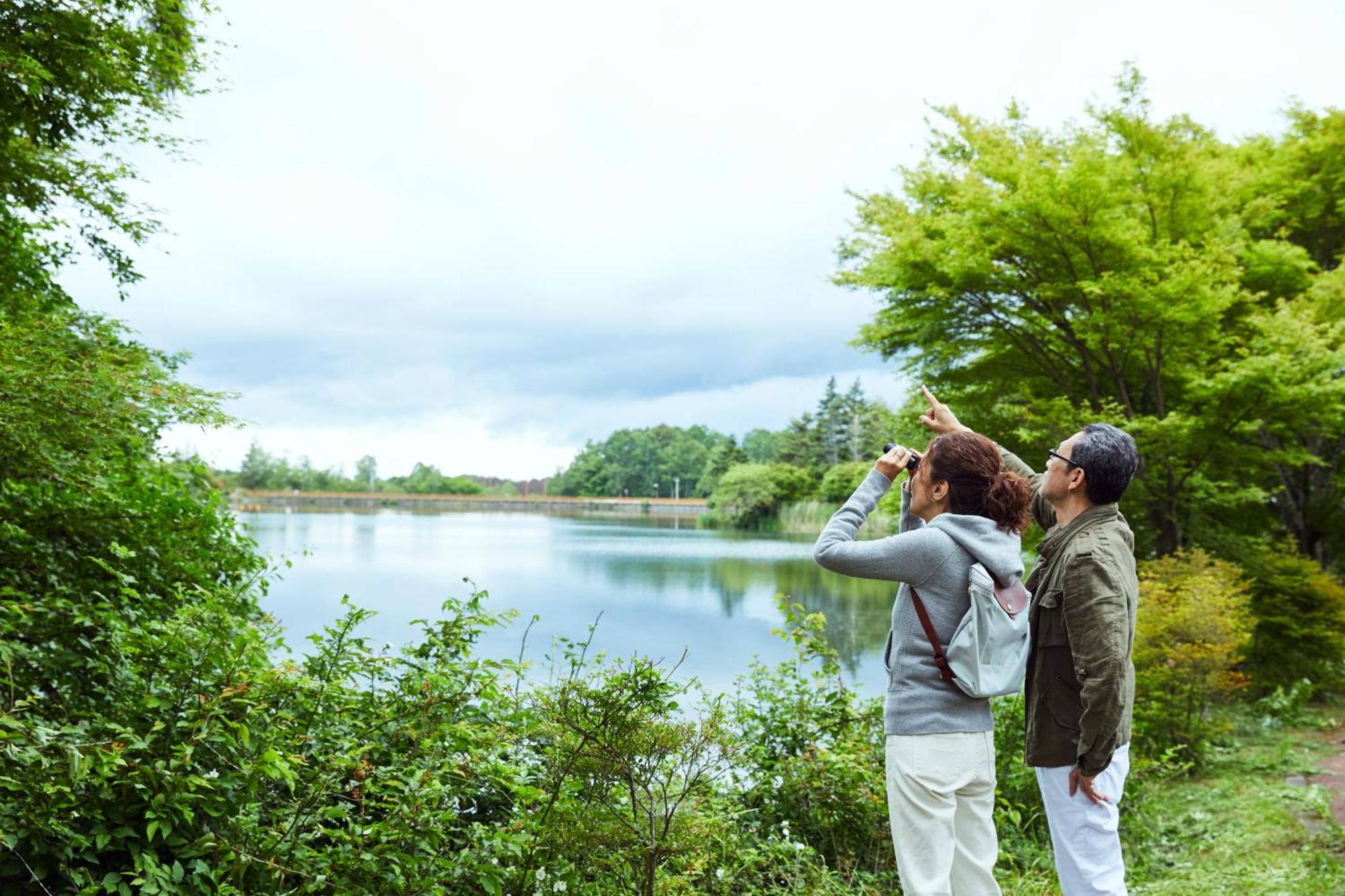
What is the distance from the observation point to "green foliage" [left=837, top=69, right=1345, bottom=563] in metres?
8.95

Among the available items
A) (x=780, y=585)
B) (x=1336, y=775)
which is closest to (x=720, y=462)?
(x=780, y=585)

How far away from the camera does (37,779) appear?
1.92 m

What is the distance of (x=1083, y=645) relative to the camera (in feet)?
6.59

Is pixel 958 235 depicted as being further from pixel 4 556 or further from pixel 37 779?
pixel 37 779

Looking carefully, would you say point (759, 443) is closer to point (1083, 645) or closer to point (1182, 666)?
point (1182, 666)

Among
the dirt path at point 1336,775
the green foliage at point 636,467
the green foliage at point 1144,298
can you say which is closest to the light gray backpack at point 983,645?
the dirt path at point 1336,775

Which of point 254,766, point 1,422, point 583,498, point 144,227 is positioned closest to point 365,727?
point 254,766

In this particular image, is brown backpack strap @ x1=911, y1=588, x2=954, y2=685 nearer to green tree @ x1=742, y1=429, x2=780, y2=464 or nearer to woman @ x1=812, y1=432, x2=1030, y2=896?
woman @ x1=812, y1=432, x2=1030, y2=896

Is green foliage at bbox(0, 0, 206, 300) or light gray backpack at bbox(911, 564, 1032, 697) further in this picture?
green foliage at bbox(0, 0, 206, 300)

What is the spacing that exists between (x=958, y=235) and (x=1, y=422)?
337 inches

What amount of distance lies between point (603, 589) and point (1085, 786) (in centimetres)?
1652

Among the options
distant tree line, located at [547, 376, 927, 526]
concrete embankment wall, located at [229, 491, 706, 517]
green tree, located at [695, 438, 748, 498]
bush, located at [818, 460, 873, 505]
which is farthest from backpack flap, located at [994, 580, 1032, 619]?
concrete embankment wall, located at [229, 491, 706, 517]

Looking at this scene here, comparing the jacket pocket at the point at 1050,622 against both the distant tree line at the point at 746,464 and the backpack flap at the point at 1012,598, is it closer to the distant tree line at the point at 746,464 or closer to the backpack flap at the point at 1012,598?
the backpack flap at the point at 1012,598

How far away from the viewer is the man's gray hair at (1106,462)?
211cm
